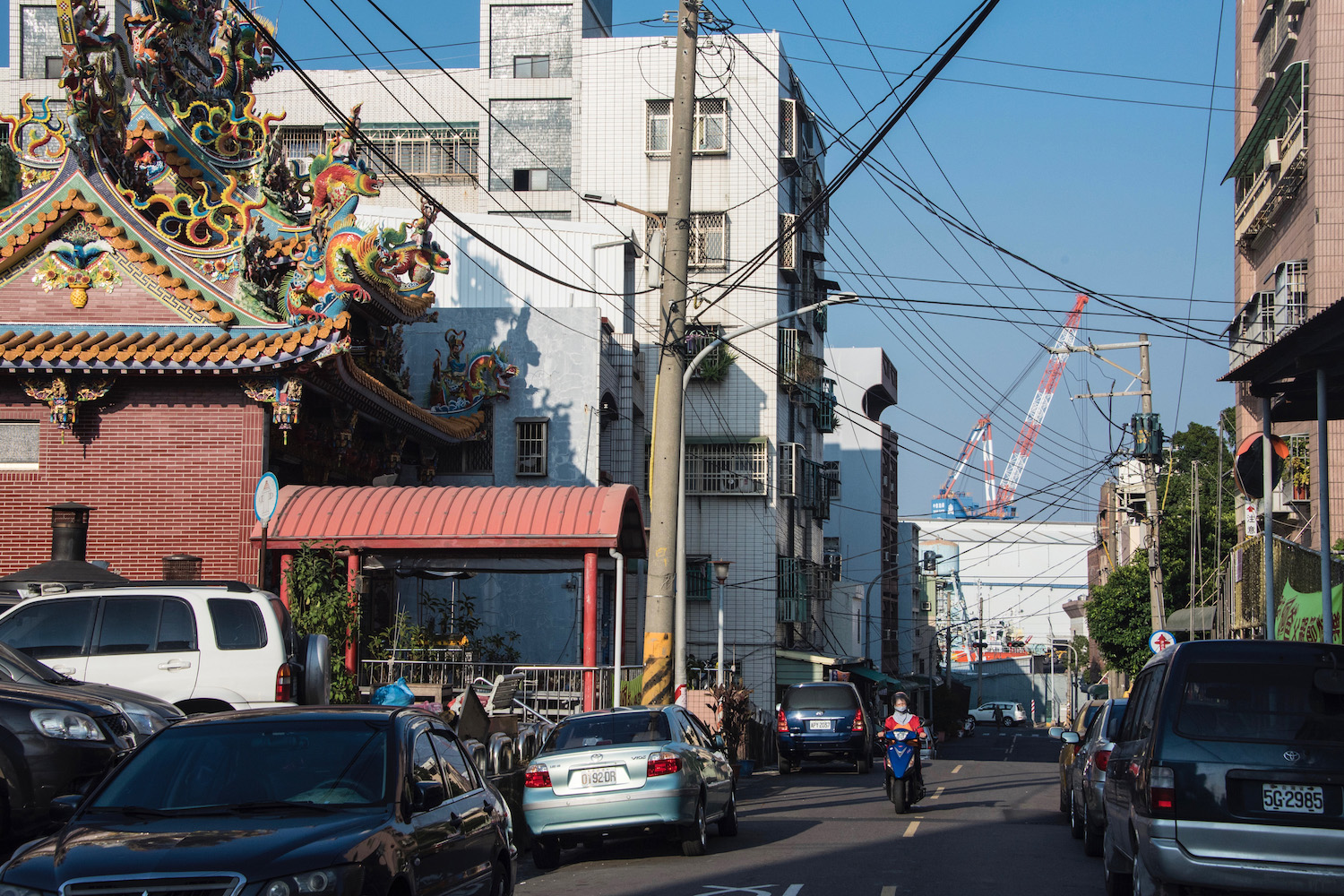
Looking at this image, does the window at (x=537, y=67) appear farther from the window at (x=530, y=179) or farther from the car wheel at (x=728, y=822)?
the car wheel at (x=728, y=822)

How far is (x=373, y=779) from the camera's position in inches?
286

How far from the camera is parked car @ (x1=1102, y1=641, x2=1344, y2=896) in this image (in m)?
7.71

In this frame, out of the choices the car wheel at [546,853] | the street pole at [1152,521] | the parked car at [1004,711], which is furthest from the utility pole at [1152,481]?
the parked car at [1004,711]

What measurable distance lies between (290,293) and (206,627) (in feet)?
27.7

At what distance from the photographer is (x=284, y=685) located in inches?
539

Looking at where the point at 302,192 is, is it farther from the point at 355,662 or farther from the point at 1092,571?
the point at 1092,571

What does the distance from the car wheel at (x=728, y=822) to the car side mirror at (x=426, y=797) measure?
773cm

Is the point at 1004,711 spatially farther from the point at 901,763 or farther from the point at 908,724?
the point at 901,763

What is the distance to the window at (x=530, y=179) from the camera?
43531 mm

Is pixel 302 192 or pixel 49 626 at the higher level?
pixel 302 192

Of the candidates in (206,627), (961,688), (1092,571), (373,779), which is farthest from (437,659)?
(1092,571)

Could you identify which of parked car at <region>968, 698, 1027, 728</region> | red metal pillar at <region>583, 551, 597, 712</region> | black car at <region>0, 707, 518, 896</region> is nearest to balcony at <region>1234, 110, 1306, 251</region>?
red metal pillar at <region>583, 551, 597, 712</region>

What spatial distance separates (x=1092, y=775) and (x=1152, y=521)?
20933 mm

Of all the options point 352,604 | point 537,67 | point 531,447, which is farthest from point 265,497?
point 537,67
